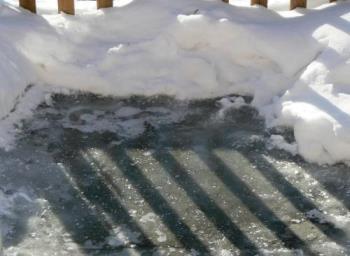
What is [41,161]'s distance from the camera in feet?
13.2

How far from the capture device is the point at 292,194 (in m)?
3.76

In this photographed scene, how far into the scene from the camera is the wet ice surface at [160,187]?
3.41m

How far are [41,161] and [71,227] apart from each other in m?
0.64

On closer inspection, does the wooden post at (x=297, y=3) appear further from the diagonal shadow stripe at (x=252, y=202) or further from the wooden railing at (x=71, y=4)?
the diagonal shadow stripe at (x=252, y=202)

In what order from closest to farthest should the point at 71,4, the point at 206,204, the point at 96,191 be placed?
1. the point at 206,204
2. the point at 96,191
3. the point at 71,4

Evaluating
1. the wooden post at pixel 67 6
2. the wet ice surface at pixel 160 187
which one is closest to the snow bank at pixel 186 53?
the wooden post at pixel 67 6

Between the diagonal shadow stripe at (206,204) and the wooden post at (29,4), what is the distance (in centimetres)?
164

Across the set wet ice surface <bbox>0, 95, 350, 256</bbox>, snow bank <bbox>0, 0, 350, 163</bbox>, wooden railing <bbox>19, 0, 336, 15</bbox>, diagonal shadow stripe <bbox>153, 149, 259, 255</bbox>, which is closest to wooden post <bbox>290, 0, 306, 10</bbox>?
wooden railing <bbox>19, 0, 336, 15</bbox>

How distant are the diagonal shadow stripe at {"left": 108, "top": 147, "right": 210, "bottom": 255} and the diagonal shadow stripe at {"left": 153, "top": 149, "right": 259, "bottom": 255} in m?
Result: 0.14

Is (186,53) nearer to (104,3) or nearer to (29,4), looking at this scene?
(104,3)

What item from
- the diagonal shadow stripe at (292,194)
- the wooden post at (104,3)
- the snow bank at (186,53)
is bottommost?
the diagonal shadow stripe at (292,194)

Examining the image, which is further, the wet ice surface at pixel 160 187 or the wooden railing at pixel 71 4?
the wooden railing at pixel 71 4

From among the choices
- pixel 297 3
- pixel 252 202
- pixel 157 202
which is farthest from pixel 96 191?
pixel 297 3

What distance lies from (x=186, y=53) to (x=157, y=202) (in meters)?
1.43
